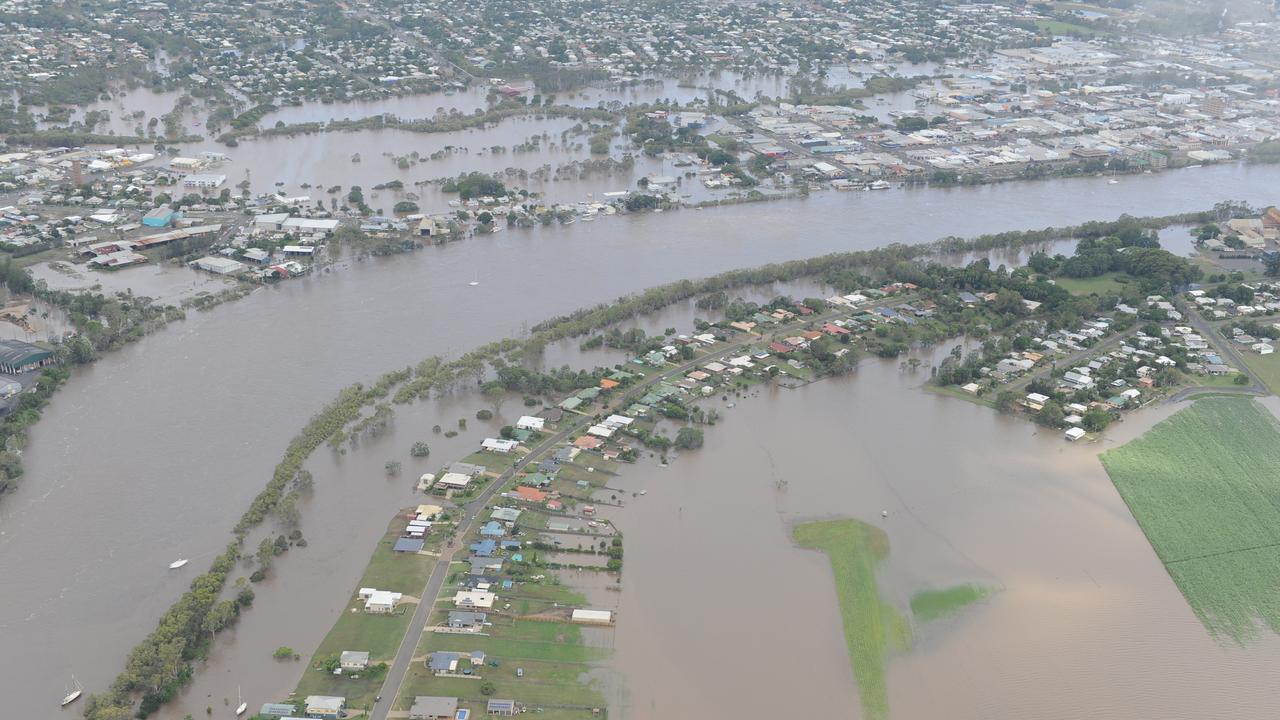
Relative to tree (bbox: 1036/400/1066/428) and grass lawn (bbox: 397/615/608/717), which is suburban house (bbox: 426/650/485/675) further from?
tree (bbox: 1036/400/1066/428)

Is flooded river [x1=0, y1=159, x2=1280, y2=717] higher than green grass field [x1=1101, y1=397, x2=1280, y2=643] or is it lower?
higher

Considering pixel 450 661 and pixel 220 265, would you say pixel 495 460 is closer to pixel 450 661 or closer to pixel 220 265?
pixel 450 661

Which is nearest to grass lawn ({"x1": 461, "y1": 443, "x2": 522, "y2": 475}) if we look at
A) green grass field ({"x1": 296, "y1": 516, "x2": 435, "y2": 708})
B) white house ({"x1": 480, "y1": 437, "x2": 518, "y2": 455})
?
white house ({"x1": 480, "y1": 437, "x2": 518, "y2": 455})

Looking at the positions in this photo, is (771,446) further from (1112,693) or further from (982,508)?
(1112,693)

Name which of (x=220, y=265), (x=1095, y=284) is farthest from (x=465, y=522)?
(x=1095, y=284)

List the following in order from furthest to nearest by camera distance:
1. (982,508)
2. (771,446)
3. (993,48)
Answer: (993,48) < (771,446) < (982,508)

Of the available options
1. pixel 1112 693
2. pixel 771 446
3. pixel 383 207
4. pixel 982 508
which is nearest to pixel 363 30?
pixel 383 207

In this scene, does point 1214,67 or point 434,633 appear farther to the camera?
point 1214,67
